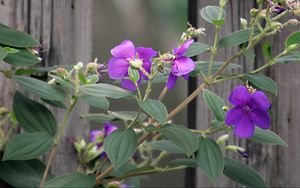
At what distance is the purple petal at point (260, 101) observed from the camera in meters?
1.26

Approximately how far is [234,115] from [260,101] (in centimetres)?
6

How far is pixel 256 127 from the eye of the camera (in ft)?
4.67

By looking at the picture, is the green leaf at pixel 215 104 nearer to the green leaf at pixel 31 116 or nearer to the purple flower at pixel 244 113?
the purple flower at pixel 244 113

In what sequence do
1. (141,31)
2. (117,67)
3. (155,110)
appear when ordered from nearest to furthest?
(155,110), (117,67), (141,31)

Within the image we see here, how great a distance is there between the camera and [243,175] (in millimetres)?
1430

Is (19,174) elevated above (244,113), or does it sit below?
below

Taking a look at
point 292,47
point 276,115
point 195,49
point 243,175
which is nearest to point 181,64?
point 195,49

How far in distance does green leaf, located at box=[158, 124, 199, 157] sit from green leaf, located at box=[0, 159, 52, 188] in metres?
0.40

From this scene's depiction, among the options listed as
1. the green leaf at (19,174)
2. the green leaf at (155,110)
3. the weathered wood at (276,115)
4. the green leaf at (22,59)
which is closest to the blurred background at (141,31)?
the weathered wood at (276,115)

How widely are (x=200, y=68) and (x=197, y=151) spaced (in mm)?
207

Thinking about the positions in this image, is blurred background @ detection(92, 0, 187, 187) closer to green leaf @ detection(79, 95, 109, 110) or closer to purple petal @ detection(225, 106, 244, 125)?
green leaf @ detection(79, 95, 109, 110)

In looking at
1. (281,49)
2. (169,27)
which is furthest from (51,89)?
(169,27)

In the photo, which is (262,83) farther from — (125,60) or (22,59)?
(22,59)

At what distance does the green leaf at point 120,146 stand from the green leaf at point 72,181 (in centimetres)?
18
